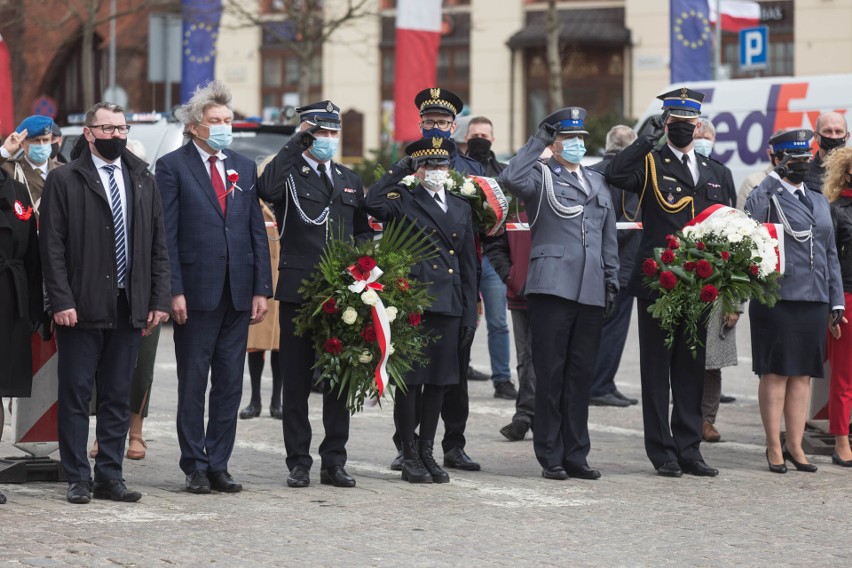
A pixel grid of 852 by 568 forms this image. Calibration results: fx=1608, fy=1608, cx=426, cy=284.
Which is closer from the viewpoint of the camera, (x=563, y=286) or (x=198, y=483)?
(x=198, y=483)

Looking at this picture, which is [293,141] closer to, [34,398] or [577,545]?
[34,398]

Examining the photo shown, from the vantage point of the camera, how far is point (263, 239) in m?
9.09

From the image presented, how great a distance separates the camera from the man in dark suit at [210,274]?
8828mm

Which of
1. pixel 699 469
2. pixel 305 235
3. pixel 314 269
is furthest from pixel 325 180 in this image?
pixel 699 469

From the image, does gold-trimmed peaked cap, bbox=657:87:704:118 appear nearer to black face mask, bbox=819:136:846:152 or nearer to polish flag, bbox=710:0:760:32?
black face mask, bbox=819:136:846:152

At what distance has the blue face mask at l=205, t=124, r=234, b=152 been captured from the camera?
29.1ft

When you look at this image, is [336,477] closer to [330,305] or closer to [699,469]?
[330,305]

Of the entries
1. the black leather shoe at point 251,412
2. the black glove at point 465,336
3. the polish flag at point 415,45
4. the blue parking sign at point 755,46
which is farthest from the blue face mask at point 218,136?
the blue parking sign at point 755,46

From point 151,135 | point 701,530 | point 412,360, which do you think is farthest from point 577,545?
point 151,135

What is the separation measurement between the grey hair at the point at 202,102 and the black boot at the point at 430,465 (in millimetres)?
2236

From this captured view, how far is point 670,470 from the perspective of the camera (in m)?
9.70

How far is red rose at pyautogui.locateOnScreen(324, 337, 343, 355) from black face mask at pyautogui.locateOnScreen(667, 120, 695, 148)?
8.30ft

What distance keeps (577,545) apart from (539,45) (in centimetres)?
3774

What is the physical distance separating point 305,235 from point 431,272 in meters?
0.77
